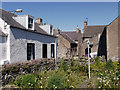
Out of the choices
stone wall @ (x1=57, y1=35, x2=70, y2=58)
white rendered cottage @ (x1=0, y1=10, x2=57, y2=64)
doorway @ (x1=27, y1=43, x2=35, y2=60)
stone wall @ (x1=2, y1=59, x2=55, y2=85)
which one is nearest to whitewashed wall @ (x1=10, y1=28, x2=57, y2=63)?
white rendered cottage @ (x1=0, y1=10, x2=57, y2=64)

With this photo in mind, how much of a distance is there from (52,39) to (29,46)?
17.1 ft

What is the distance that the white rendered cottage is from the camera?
920 cm

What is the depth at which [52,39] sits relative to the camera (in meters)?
16.8

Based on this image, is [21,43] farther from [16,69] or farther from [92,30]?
[92,30]

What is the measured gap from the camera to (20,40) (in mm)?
10484

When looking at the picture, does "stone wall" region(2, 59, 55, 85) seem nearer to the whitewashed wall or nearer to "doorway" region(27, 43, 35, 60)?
the whitewashed wall

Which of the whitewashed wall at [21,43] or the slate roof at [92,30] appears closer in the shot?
the whitewashed wall at [21,43]

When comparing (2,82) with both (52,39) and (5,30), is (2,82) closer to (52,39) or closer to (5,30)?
(5,30)

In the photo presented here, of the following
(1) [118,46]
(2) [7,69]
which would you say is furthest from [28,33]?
(1) [118,46]

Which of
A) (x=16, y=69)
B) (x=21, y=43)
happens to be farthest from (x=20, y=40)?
(x=16, y=69)

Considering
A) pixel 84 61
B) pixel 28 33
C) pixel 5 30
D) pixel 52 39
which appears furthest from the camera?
pixel 52 39

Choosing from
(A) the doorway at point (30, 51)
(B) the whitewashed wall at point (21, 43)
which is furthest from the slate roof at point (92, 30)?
(A) the doorway at point (30, 51)

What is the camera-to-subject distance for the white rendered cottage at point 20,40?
9.20 meters

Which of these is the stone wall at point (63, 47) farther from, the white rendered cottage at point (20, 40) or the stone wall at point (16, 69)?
the stone wall at point (16, 69)
